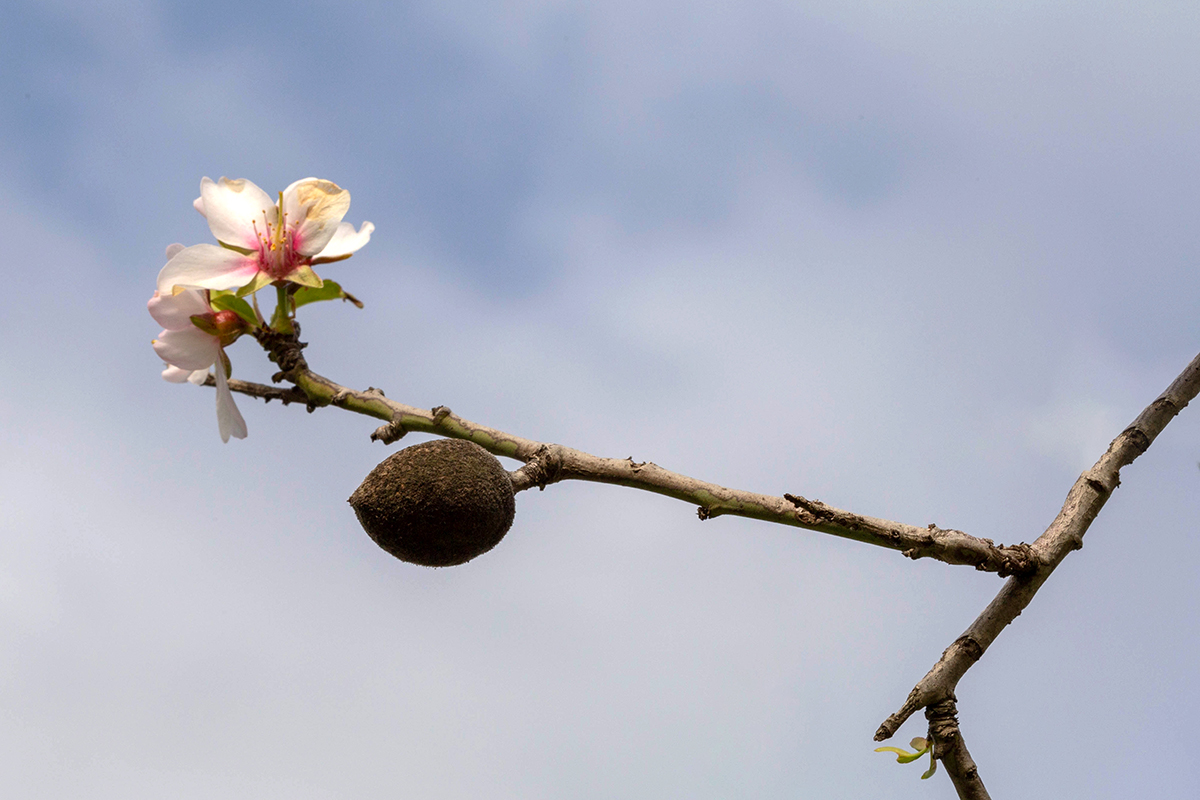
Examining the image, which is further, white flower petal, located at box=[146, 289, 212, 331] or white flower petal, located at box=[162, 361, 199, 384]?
white flower petal, located at box=[162, 361, 199, 384]

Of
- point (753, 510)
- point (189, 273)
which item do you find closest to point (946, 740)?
point (753, 510)

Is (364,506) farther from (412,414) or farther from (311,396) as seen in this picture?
(311,396)

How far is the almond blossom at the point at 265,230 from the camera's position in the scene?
1.73m

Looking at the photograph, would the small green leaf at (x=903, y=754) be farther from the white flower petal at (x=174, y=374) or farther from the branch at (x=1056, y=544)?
the white flower petal at (x=174, y=374)

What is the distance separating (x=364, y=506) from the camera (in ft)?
4.78

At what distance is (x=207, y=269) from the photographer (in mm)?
Result: 1716

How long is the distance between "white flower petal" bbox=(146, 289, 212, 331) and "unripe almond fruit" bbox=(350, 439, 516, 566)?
0.59 m

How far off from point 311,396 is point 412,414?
0.74 ft

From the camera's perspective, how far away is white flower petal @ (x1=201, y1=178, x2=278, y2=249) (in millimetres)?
1752

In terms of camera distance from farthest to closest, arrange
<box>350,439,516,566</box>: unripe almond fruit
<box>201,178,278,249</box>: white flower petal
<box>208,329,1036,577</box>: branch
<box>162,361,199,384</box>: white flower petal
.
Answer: <box>162,361,199,384</box>: white flower petal, <box>201,178,278,249</box>: white flower petal, <box>208,329,1036,577</box>: branch, <box>350,439,516,566</box>: unripe almond fruit

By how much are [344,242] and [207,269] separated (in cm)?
27

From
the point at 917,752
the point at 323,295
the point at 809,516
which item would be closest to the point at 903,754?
the point at 917,752

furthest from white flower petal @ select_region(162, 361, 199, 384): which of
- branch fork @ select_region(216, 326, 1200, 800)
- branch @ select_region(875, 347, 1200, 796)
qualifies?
branch @ select_region(875, 347, 1200, 796)

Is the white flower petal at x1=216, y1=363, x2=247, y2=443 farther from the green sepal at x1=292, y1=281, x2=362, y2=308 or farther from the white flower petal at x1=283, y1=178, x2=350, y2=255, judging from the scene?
the white flower petal at x1=283, y1=178, x2=350, y2=255
